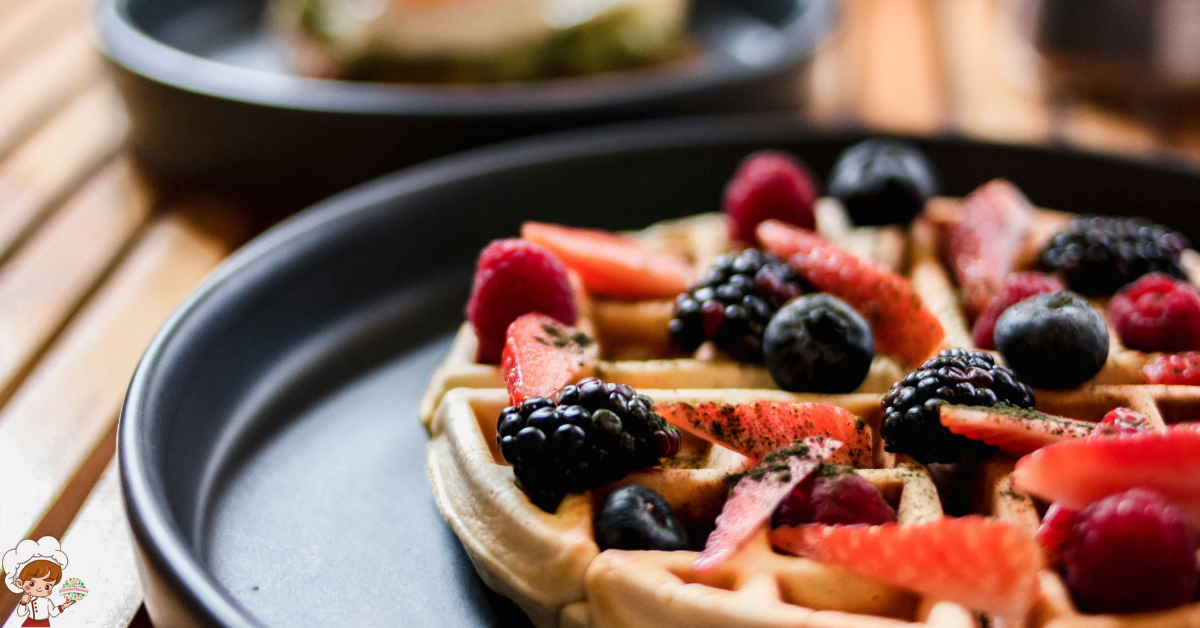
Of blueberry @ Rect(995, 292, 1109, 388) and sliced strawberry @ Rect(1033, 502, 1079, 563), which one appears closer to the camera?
sliced strawberry @ Rect(1033, 502, 1079, 563)

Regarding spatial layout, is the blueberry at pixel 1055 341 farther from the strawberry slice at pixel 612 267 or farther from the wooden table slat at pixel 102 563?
the wooden table slat at pixel 102 563

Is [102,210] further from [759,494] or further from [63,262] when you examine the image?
[759,494]

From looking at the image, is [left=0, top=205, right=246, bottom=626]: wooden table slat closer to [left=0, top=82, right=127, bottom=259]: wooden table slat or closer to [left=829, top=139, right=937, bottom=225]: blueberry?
[left=0, top=82, right=127, bottom=259]: wooden table slat

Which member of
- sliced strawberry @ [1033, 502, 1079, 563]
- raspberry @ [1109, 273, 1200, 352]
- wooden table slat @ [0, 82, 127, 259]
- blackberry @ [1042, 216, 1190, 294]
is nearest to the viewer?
sliced strawberry @ [1033, 502, 1079, 563]

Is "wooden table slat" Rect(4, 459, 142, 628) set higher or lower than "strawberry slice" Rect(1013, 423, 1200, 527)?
lower

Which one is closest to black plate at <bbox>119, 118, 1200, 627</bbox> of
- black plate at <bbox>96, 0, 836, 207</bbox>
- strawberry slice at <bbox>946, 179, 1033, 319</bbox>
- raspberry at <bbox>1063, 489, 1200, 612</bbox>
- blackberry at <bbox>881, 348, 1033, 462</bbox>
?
black plate at <bbox>96, 0, 836, 207</bbox>

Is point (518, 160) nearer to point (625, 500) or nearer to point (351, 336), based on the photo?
point (351, 336)

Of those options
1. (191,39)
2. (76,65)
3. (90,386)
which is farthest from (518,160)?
(76,65)
